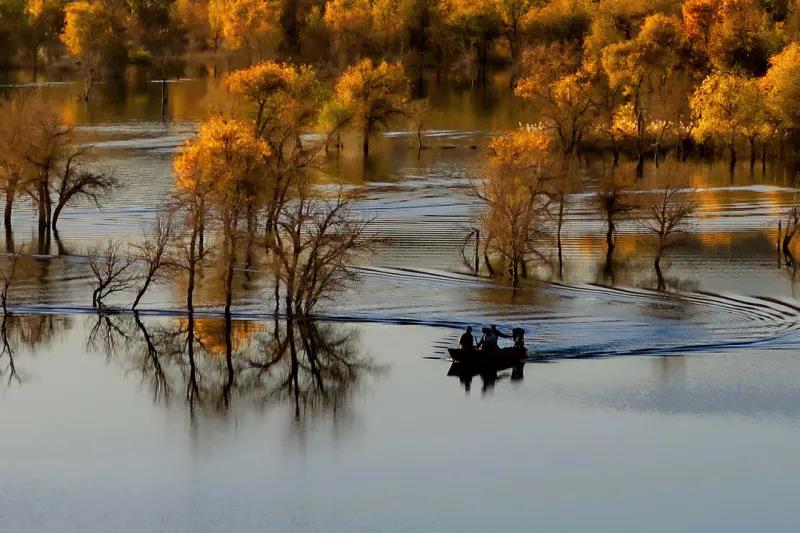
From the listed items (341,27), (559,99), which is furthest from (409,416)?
(341,27)

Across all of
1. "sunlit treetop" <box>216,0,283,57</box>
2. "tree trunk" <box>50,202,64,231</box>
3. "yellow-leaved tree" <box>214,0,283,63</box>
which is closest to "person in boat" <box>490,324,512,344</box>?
"tree trunk" <box>50,202,64,231</box>

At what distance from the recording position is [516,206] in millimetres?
62969

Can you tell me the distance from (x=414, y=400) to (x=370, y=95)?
5917 cm

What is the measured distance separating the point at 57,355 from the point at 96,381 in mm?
2930

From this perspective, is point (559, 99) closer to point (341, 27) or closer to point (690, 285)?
point (690, 285)

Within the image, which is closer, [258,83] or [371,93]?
[258,83]

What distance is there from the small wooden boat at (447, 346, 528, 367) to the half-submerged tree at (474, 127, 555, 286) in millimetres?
12228

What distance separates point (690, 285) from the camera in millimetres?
62719

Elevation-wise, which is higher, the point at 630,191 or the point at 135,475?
the point at 630,191

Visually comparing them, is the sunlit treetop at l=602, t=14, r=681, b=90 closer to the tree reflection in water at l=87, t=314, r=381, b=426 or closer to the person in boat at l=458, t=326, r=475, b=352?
the tree reflection in water at l=87, t=314, r=381, b=426

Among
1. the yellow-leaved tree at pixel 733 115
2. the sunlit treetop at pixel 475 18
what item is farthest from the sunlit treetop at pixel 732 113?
the sunlit treetop at pixel 475 18

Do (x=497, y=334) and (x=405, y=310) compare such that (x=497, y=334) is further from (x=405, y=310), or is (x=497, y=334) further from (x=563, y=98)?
(x=563, y=98)

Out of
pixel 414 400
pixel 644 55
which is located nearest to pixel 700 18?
pixel 644 55

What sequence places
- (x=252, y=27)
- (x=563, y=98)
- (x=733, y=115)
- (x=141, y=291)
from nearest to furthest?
(x=141, y=291)
(x=733, y=115)
(x=563, y=98)
(x=252, y=27)
